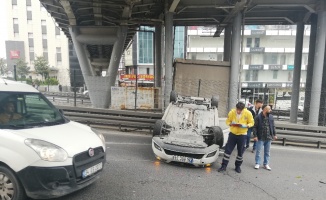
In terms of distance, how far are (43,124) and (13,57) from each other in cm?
5866

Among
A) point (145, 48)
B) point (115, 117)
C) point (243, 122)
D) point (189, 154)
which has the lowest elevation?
point (189, 154)

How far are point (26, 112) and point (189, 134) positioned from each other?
355 centimetres

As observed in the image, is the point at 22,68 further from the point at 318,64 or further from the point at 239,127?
the point at 239,127

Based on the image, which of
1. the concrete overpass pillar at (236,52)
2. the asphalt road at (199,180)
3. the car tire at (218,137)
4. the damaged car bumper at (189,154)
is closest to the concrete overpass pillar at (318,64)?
the concrete overpass pillar at (236,52)

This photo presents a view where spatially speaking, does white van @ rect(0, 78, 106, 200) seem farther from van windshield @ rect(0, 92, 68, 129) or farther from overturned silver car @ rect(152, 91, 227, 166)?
overturned silver car @ rect(152, 91, 227, 166)

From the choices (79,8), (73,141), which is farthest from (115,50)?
(73,141)

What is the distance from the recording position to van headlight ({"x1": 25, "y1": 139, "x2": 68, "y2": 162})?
3.28m

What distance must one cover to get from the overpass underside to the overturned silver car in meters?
4.66

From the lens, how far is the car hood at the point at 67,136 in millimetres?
3428

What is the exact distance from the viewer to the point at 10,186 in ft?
10.9

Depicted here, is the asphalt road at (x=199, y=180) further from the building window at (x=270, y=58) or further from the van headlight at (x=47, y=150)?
the building window at (x=270, y=58)

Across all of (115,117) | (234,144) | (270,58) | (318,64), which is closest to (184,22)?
(318,64)

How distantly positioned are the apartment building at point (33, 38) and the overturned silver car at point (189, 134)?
50.7 metres

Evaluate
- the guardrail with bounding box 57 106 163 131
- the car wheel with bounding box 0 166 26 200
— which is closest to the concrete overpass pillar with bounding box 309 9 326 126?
the guardrail with bounding box 57 106 163 131
